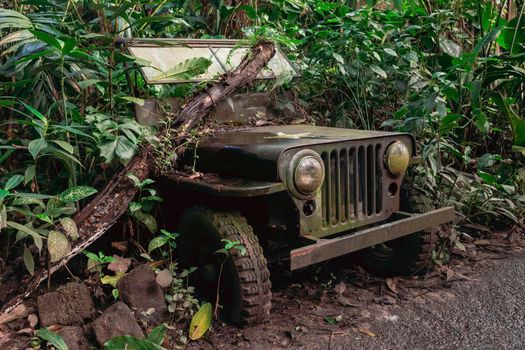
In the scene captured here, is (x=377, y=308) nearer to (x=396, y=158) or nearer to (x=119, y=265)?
(x=396, y=158)

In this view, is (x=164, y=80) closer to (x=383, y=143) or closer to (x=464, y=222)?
(x=383, y=143)

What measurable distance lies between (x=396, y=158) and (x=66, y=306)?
184 cm

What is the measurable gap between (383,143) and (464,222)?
1.67m

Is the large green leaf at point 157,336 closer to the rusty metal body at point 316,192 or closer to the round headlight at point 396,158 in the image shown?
the rusty metal body at point 316,192

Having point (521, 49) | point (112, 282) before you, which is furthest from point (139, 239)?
point (521, 49)

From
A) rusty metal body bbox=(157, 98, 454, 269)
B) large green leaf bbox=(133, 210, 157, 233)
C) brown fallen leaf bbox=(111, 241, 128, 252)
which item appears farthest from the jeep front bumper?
brown fallen leaf bbox=(111, 241, 128, 252)

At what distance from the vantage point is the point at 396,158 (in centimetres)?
282

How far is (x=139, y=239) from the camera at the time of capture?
3129mm

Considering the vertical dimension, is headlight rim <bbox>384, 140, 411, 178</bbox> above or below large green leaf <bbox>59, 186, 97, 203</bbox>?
above

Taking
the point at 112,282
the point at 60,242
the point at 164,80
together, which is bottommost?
the point at 112,282

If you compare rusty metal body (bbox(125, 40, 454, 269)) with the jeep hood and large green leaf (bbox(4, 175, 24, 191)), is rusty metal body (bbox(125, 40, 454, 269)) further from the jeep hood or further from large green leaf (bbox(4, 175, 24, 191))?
large green leaf (bbox(4, 175, 24, 191))

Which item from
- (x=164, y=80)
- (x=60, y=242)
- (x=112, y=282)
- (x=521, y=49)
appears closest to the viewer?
(x=60, y=242)

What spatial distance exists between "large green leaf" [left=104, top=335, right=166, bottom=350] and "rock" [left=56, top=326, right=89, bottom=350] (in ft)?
0.64

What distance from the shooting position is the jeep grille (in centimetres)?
262
